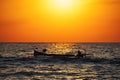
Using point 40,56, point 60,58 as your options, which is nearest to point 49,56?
point 40,56

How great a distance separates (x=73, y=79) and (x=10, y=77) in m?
7.66

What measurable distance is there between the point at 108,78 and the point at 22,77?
10.5 meters

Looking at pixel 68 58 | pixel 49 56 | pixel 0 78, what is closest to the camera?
pixel 0 78

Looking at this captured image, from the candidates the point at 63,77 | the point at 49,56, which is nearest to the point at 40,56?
the point at 49,56

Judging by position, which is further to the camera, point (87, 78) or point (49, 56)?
point (49, 56)

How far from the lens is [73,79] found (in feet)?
134

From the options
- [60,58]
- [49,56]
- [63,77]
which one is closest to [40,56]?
[49,56]

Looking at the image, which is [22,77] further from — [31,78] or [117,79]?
[117,79]

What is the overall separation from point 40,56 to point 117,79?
45.6 metres

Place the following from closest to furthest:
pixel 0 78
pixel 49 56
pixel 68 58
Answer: pixel 0 78, pixel 68 58, pixel 49 56

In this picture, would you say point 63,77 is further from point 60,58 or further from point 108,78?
point 60,58

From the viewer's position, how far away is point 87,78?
137ft

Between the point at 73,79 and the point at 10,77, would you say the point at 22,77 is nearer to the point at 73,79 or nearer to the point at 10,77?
the point at 10,77

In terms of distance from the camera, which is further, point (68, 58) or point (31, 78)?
point (68, 58)
